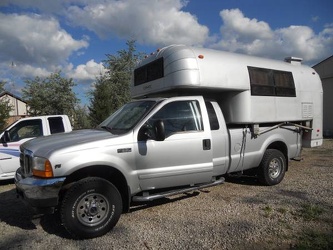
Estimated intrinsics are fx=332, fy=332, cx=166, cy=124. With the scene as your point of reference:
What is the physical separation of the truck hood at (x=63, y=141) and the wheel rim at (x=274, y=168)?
398 cm

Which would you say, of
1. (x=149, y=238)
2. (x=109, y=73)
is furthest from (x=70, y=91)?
(x=149, y=238)

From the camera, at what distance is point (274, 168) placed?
24.6 feet

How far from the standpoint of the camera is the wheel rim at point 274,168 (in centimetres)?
740

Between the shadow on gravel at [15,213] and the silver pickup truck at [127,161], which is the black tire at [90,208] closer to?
the silver pickup truck at [127,161]

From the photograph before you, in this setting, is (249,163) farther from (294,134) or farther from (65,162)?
(65,162)

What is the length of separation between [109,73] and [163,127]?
2746 centimetres

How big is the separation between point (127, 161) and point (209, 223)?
5.16 feet

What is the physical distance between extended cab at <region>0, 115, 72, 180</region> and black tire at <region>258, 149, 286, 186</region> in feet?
17.4

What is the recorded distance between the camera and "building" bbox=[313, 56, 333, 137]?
762 inches

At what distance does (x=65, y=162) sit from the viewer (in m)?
4.45

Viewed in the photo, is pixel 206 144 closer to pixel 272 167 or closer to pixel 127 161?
pixel 127 161

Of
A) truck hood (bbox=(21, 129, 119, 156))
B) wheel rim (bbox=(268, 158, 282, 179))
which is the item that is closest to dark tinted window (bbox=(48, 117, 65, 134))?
truck hood (bbox=(21, 129, 119, 156))

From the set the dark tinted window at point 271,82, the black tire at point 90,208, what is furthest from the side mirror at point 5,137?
the dark tinted window at point 271,82

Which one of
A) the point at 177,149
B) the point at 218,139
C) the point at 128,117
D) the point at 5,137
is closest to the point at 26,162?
the point at 128,117
